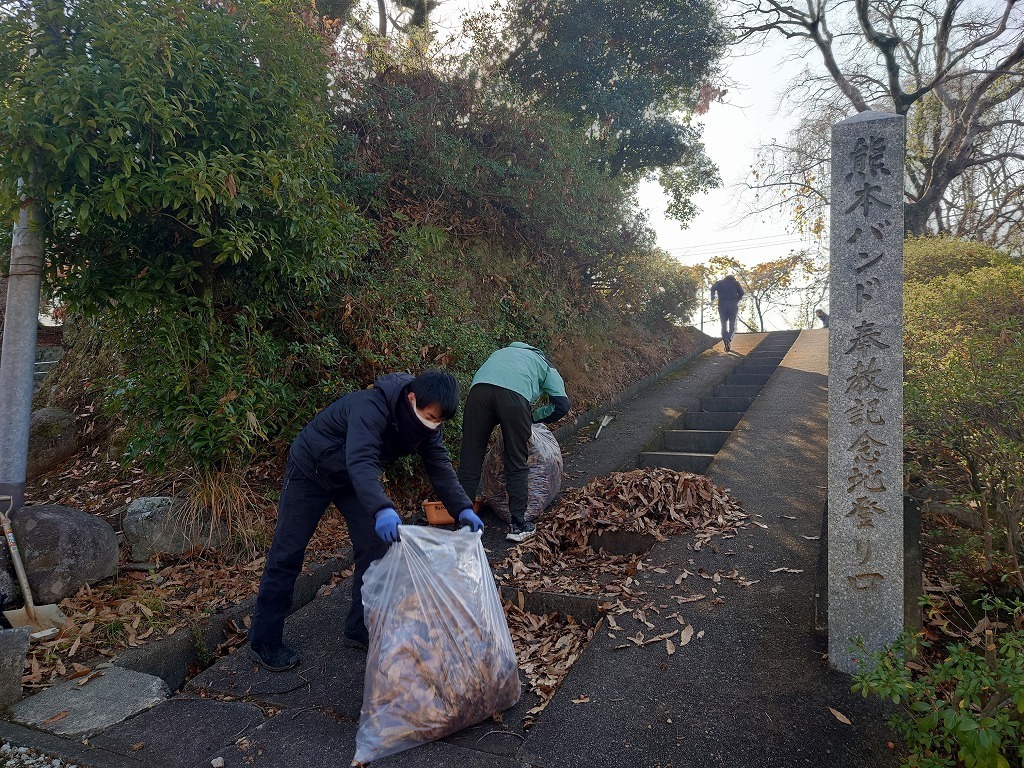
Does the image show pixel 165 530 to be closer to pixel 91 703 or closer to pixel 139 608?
pixel 139 608

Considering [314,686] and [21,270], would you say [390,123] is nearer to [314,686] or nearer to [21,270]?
[21,270]

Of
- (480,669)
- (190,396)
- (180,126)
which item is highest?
(180,126)

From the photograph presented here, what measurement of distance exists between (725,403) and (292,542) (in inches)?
310

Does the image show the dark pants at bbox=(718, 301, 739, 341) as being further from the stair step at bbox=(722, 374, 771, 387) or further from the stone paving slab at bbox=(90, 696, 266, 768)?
the stone paving slab at bbox=(90, 696, 266, 768)

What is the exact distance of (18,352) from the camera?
4160 mm

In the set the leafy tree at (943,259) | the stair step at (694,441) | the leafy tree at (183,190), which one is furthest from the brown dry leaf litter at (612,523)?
the leafy tree at (943,259)

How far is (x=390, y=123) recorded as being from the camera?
24.8 feet

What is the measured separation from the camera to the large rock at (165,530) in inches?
182

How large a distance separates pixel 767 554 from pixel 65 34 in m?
5.87

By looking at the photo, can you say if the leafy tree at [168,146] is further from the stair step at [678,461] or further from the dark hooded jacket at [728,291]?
the dark hooded jacket at [728,291]

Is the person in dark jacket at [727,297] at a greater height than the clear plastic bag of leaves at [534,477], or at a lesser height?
greater

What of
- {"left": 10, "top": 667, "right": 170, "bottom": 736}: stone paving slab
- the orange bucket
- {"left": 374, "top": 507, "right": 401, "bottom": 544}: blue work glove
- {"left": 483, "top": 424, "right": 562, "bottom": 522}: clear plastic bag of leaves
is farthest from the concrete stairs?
{"left": 10, "top": 667, "right": 170, "bottom": 736}: stone paving slab

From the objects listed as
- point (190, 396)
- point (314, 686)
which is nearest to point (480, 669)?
point (314, 686)

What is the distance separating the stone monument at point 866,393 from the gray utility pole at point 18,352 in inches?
195
